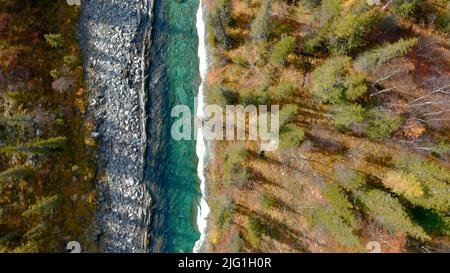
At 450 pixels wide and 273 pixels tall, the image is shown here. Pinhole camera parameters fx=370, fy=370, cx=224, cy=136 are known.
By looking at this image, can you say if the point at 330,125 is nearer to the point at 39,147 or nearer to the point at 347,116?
the point at 347,116

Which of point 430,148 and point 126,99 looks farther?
point 126,99

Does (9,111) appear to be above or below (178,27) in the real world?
below

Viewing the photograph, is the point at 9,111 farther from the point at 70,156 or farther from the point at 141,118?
the point at 141,118

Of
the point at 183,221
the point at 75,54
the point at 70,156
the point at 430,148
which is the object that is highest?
the point at 75,54

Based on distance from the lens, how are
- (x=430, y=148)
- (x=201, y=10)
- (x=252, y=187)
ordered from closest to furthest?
(x=430, y=148) → (x=252, y=187) → (x=201, y=10)

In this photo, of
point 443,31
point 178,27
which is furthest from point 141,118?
point 443,31

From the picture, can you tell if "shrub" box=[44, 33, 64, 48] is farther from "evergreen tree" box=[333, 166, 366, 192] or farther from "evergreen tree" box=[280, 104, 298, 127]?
"evergreen tree" box=[333, 166, 366, 192]

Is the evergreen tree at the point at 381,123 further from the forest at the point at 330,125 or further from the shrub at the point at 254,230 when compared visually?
the shrub at the point at 254,230
